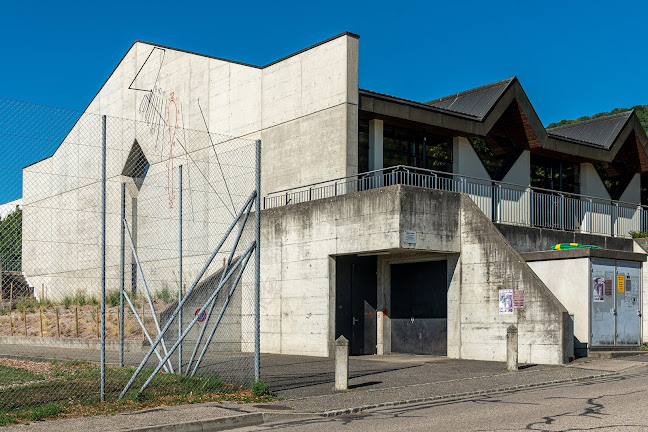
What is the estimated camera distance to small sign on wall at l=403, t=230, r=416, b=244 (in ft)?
67.0

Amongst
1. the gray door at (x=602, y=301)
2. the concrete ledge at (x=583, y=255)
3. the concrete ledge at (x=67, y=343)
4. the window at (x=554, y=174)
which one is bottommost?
the concrete ledge at (x=67, y=343)

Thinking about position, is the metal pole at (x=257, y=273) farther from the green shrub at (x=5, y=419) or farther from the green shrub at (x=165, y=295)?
the green shrub at (x=165, y=295)

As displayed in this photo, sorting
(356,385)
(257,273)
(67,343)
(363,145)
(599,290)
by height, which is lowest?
(67,343)

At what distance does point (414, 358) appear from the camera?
70.9 feet

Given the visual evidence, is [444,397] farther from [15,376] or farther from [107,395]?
[15,376]

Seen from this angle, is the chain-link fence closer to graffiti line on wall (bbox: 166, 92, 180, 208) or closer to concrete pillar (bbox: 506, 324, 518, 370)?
graffiti line on wall (bbox: 166, 92, 180, 208)

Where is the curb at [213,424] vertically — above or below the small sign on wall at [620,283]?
below

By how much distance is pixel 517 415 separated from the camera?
35.0 feet

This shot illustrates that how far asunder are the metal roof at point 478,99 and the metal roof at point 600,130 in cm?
557

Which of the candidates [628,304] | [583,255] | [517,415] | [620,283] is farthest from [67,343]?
[517,415]

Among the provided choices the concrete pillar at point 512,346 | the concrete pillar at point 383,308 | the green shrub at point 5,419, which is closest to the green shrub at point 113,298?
the concrete pillar at point 383,308

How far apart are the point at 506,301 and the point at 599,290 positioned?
2.83 meters

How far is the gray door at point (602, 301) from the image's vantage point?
65.8 feet

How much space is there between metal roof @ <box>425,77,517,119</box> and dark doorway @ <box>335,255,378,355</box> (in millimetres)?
8062
